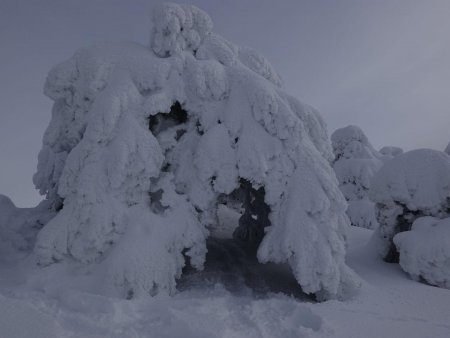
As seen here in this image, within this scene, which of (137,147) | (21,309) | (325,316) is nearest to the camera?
(21,309)

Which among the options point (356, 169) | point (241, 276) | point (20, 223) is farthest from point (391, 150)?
point (20, 223)

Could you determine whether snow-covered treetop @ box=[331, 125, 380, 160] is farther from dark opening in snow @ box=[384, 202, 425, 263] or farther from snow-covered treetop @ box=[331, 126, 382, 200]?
dark opening in snow @ box=[384, 202, 425, 263]

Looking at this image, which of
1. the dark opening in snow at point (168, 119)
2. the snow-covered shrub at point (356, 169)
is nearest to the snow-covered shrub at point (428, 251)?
the dark opening in snow at point (168, 119)

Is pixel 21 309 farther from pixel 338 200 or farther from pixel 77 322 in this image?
pixel 338 200

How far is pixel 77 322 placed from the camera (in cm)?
623

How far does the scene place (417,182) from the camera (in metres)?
12.7

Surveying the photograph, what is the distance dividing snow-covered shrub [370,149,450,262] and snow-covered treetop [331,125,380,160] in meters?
12.8

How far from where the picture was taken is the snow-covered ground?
19.7 feet

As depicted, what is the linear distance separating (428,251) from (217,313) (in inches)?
276

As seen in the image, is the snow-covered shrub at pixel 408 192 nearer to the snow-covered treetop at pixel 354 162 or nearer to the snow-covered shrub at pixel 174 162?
the snow-covered shrub at pixel 174 162

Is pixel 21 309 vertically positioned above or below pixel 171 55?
below

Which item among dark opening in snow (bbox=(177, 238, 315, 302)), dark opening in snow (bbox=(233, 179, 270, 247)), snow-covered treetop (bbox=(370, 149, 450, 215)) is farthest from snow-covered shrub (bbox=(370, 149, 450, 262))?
dark opening in snow (bbox=(177, 238, 315, 302))

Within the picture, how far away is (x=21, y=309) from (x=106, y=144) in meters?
5.02

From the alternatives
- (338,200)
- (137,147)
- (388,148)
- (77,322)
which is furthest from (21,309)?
(388,148)
